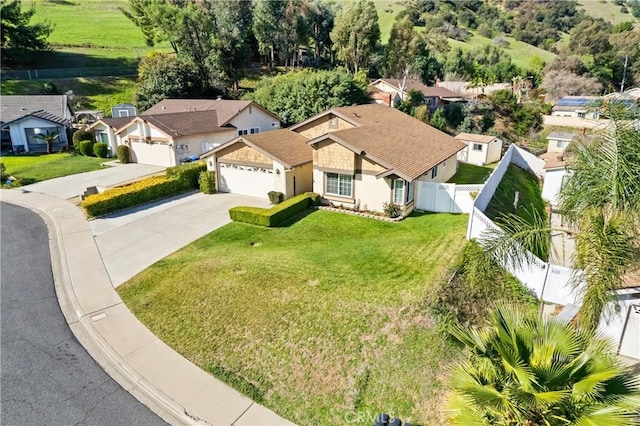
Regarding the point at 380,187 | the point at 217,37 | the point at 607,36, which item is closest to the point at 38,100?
the point at 217,37

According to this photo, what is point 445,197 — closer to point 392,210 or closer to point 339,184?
point 392,210

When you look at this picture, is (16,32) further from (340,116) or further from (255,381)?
(255,381)

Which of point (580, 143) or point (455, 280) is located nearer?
point (580, 143)

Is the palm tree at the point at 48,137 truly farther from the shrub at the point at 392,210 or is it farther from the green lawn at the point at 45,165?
the shrub at the point at 392,210

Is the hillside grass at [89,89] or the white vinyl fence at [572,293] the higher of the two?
the hillside grass at [89,89]

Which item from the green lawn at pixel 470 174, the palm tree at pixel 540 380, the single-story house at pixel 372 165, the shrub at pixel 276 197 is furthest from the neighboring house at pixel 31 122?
the palm tree at pixel 540 380

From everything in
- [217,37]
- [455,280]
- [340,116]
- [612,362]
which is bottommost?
[455,280]
